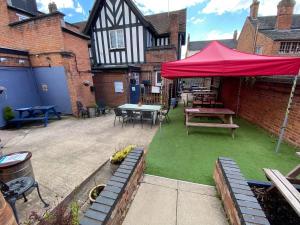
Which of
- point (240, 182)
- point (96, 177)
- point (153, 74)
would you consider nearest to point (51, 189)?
point (96, 177)

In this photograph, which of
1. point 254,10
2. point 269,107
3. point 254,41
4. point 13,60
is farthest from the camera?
point 254,10

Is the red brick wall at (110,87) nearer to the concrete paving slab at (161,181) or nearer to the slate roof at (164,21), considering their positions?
the slate roof at (164,21)

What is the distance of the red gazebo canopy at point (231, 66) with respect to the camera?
3.26 m

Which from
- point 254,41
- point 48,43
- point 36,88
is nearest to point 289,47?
point 254,41

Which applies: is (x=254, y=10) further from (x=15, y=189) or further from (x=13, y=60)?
(x=15, y=189)

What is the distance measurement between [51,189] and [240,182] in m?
3.12

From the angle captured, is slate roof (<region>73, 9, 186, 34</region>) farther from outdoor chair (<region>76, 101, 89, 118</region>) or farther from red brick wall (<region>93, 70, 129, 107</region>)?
outdoor chair (<region>76, 101, 89, 118</region>)

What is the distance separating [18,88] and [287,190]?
9.26 meters

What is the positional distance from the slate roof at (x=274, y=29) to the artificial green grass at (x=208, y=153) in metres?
15.3

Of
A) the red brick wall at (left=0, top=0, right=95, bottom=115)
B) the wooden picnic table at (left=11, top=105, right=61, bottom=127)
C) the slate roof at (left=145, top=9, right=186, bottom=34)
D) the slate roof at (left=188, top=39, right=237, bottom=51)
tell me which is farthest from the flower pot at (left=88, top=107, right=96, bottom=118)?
the slate roof at (left=188, top=39, right=237, bottom=51)

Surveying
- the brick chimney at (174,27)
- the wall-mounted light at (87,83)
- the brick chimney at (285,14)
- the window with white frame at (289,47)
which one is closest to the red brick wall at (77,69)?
the wall-mounted light at (87,83)

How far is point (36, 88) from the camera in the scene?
298 inches

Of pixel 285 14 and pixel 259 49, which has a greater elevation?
pixel 285 14

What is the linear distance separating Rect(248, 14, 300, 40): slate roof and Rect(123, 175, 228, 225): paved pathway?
18.7 metres
